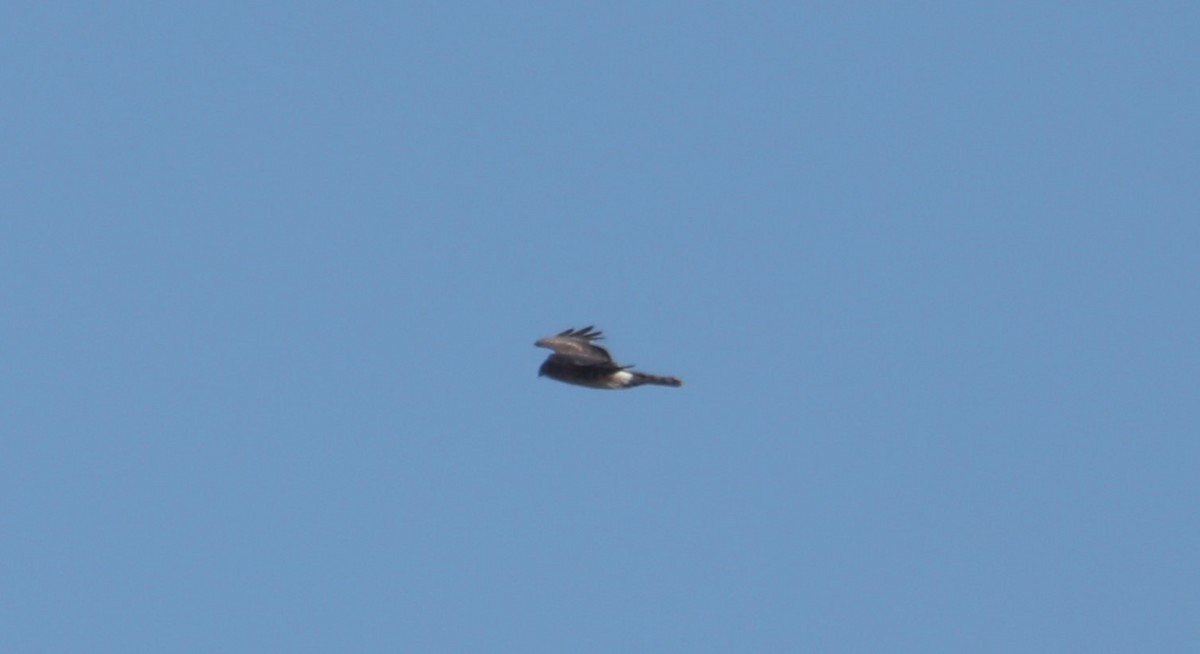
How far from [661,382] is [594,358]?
Result: 1.43 meters

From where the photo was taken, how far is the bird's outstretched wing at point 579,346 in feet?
107

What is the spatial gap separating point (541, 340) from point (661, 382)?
292cm

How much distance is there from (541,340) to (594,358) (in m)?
1.71

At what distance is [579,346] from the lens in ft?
109

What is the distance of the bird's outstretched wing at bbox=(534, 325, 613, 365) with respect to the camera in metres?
32.6

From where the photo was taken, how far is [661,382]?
32.5m

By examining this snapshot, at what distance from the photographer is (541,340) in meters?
33.8

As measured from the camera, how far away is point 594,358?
107 feet
